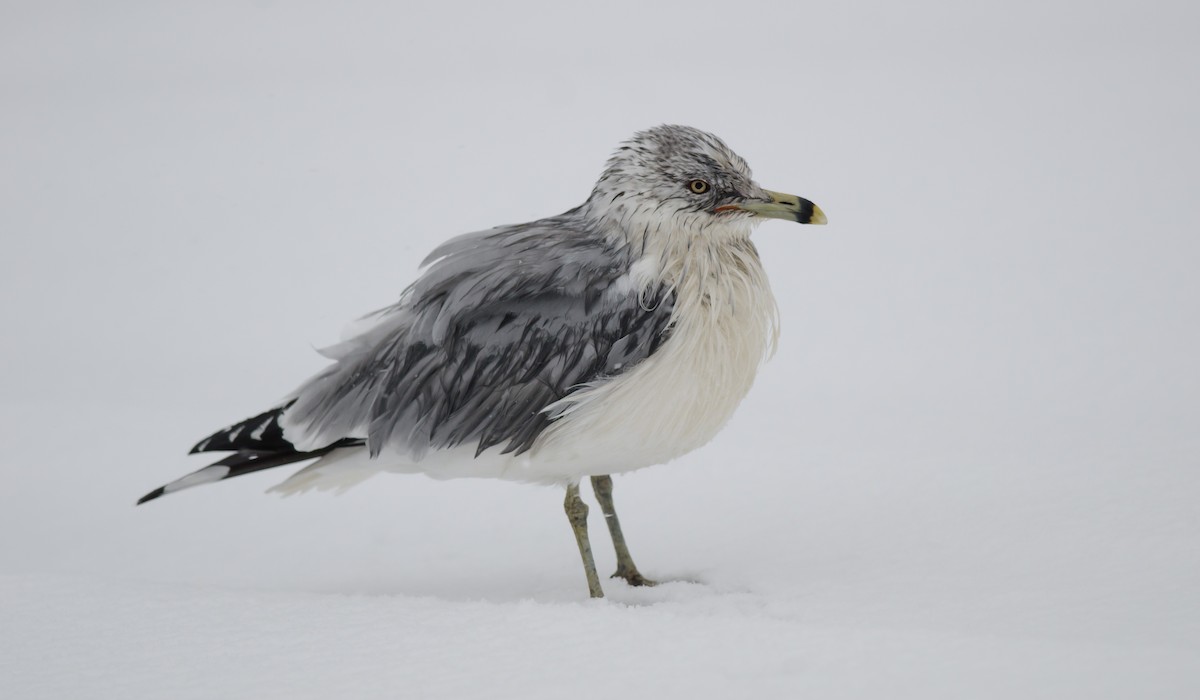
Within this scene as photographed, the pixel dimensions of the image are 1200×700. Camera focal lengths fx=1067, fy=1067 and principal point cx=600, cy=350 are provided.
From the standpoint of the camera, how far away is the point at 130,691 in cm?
292

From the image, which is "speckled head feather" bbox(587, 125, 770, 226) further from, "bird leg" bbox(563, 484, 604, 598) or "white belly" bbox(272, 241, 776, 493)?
"bird leg" bbox(563, 484, 604, 598)

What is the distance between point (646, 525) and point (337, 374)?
161cm

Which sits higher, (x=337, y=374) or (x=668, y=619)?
(x=337, y=374)

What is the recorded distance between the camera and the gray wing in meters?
3.52

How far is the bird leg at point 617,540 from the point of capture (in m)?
4.02

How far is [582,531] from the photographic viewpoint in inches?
152

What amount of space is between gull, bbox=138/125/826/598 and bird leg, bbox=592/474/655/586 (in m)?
0.06

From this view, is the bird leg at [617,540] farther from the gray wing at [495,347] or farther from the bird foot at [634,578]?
the gray wing at [495,347]

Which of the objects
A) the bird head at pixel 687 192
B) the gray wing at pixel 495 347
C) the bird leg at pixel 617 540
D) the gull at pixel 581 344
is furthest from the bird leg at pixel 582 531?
the bird head at pixel 687 192

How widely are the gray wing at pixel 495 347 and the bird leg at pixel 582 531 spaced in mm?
398

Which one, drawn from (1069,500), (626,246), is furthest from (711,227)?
(1069,500)

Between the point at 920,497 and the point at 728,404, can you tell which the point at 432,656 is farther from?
the point at 920,497

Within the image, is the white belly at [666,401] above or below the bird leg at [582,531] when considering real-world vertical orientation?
above

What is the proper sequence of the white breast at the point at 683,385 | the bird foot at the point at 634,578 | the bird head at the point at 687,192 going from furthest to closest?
1. the bird foot at the point at 634,578
2. the bird head at the point at 687,192
3. the white breast at the point at 683,385
